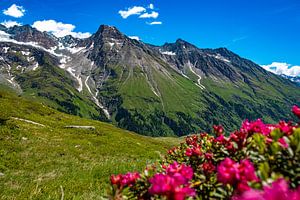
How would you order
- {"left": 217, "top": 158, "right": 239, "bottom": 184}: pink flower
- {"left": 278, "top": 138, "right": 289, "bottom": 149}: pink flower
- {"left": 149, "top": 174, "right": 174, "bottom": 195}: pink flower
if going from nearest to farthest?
{"left": 149, "top": 174, "right": 174, "bottom": 195}: pink flower, {"left": 217, "top": 158, "right": 239, "bottom": 184}: pink flower, {"left": 278, "top": 138, "right": 289, "bottom": 149}: pink flower

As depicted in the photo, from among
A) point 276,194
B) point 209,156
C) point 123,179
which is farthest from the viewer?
point 209,156

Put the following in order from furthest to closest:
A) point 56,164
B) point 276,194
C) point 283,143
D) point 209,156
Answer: point 56,164, point 209,156, point 283,143, point 276,194

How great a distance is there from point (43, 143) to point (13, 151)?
168 inches

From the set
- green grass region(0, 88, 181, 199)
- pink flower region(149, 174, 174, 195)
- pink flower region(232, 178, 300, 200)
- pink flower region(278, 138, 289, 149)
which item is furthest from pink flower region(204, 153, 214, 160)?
pink flower region(232, 178, 300, 200)

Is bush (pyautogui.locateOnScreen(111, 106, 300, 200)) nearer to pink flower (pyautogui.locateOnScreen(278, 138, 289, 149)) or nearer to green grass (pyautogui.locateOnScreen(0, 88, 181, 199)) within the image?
pink flower (pyautogui.locateOnScreen(278, 138, 289, 149))

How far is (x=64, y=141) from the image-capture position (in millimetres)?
29797

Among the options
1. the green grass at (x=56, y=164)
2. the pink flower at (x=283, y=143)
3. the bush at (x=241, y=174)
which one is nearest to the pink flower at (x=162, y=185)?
the bush at (x=241, y=174)

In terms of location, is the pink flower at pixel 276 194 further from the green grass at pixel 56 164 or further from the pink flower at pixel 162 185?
the green grass at pixel 56 164

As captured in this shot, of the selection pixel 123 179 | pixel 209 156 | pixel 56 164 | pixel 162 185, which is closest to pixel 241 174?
pixel 162 185

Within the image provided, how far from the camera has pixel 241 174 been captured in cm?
334

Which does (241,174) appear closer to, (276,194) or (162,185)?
(162,185)

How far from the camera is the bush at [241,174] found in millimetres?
2930

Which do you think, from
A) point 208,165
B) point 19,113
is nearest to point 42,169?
point 208,165

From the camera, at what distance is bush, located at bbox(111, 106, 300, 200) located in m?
2.93
